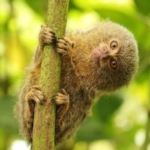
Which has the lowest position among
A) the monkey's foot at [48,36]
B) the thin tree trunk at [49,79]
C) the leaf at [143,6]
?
the thin tree trunk at [49,79]

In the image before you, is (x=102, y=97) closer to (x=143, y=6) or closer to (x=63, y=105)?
(x=143, y=6)

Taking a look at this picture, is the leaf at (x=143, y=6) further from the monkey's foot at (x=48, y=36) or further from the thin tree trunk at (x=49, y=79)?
the thin tree trunk at (x=49, y=79)

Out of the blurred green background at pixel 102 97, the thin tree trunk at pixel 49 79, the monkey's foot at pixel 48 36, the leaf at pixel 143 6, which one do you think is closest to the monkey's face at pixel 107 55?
the blurred green background at pixel 102 97

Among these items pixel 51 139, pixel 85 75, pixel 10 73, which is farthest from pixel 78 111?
pixel 10 73

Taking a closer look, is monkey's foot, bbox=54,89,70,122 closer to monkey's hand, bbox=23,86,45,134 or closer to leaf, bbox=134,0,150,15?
monkey's hand, bbox=23,86,45,134

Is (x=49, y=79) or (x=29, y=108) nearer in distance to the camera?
(x=49, y=79)

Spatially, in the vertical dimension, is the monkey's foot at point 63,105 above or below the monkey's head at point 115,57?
below

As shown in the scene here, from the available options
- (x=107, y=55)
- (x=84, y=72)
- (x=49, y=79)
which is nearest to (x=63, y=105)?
(x=84, y=72)
